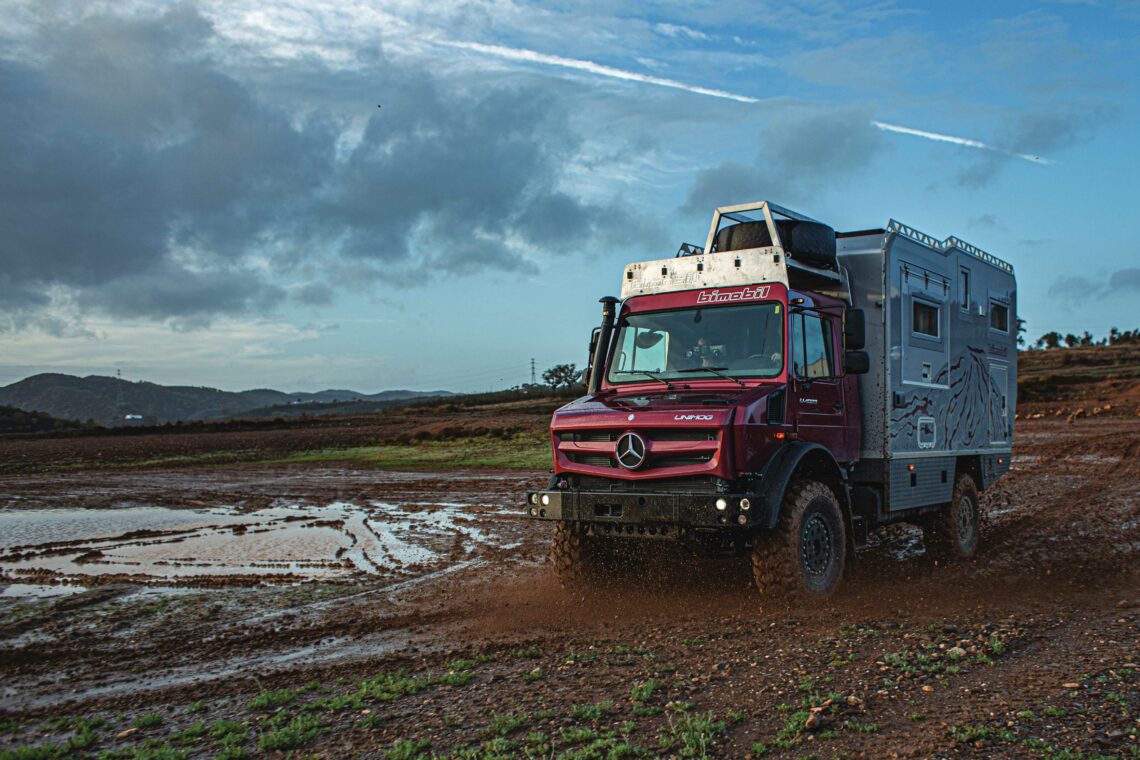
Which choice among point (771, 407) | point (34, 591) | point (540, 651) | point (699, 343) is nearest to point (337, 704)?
point (540, 651)

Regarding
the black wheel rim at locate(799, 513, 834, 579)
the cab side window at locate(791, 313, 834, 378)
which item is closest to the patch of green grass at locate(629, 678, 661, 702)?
the black wheel rim at locate(799, 513, 834, 579)

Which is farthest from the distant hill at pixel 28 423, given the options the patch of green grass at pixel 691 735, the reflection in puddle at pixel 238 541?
the patch of green grass at pixel 691 735

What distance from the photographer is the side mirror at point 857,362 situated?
9547 mm

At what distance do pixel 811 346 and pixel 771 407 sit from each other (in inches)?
44.6

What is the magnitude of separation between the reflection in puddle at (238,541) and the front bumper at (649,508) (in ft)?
11.1

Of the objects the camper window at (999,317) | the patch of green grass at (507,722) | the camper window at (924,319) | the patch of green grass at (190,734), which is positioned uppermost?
the camper window at (999,317)

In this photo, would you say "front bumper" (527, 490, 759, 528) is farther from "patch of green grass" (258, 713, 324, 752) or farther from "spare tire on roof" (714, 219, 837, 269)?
"patch of green grass" (258, 713, 324, 752)

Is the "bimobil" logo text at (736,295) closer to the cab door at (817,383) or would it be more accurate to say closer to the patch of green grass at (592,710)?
the cab door at (817,383)

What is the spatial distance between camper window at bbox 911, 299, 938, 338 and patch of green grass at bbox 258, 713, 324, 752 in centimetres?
814

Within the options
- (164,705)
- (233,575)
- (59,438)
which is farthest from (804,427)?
(59,438)

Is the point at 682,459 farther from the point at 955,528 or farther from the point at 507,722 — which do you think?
the point at 955,528

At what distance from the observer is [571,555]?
934cm

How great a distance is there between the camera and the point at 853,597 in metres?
9.27

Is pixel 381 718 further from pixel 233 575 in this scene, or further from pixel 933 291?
pixel 933 291
